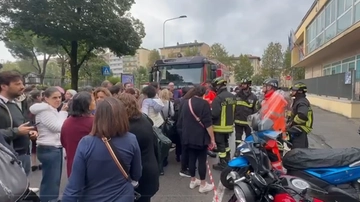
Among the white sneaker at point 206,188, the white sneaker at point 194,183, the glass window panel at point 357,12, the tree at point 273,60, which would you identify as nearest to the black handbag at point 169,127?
the white sneaker at point 194,183

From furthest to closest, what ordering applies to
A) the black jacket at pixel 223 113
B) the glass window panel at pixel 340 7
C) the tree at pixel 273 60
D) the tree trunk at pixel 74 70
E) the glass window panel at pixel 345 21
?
the tree at pixel 273 60, the tree trunk at pixel 74 70, the glass window panel at pixel 340 7, the glass window panel at pixel 345 21, the black jacket at pixel 223 113

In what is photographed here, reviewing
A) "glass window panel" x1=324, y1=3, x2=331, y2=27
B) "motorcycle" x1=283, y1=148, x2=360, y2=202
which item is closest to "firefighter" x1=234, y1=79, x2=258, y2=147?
"motorcycle" x1=283, y1=148, x2=360, y2=202

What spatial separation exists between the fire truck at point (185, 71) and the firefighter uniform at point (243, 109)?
5.15 m

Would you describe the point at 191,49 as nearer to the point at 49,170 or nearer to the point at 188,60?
the point at 188,60

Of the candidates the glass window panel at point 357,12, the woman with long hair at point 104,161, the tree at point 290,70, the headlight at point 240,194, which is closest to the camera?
the woman with long hair at point 104,161

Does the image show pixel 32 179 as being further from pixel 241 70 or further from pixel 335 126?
pixel 241 70

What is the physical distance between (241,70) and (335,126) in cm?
5070

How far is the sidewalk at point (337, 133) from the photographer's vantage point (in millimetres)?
9484

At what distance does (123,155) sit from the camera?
8.04ft

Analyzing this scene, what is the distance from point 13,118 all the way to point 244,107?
15.5 ft

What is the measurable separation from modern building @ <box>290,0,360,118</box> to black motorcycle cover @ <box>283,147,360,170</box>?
452 inches

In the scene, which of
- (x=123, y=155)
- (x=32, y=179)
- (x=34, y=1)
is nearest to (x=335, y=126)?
(x=32, y=179)

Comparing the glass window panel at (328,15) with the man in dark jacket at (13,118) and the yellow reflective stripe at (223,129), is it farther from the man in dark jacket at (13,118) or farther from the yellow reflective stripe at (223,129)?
the man in dark jacket at (13,118)

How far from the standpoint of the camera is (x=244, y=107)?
680 centimetres
